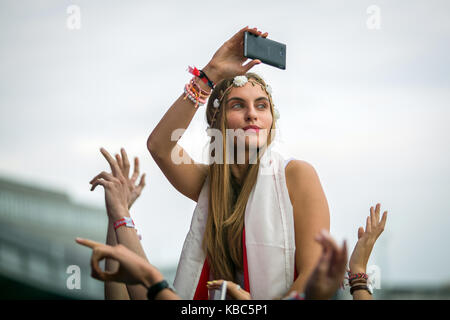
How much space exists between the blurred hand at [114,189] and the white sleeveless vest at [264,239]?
397mm

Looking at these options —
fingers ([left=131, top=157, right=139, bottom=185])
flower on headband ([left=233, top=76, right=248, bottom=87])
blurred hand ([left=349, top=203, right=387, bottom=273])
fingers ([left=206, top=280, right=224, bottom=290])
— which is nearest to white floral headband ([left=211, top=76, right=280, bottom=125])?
flower on headband ([left=233, top=76, right=248, bottom=87])

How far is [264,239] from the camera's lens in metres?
2.14

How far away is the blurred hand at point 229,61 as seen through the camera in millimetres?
2275

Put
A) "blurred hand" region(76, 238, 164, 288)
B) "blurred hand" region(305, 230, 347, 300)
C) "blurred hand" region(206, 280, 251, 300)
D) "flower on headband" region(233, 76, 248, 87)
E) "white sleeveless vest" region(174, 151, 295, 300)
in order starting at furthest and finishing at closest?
1. "flower on headband" region(233, 76, 248, 87)
2. "white sleeveless vest" region(174, 151, 295, 300)
3. "blurred hand" region(206, 280, 251, 300)
4. "blurred hand" region(76, 238, 164, 288)
5. "blurred hand" region(305, 230, 347, 300)

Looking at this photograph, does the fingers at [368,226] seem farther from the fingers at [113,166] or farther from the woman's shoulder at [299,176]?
the fingers at [113,166]

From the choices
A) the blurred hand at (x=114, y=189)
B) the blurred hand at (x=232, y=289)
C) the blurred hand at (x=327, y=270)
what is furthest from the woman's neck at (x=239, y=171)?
the blurred hand at (x=327, y=270)

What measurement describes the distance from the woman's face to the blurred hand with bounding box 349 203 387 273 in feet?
2.03

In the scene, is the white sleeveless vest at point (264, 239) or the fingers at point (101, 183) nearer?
the white sleeveless vest at point (264, 239)

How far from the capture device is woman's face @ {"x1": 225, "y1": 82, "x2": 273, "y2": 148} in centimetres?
235

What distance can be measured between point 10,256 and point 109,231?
521cm

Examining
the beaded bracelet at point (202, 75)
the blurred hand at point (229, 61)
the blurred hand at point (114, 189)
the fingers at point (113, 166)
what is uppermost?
the blurred hand at point (229, 61)

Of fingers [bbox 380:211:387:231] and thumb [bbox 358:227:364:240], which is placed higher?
fingers [bbox 380:211:387:231]

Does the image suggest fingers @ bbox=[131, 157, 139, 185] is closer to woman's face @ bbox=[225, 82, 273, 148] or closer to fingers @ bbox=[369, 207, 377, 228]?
woman's face @ bbox=[225, 82, 273, 148]
